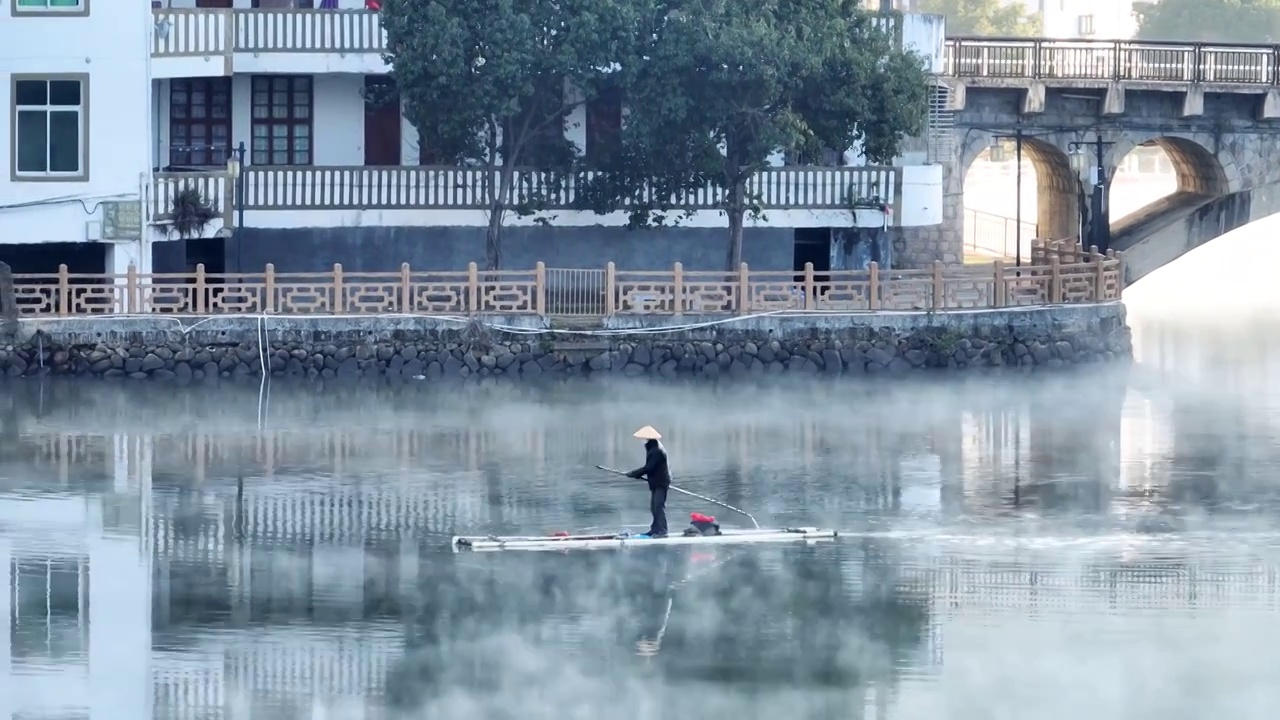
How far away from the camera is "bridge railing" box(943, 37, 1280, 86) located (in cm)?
5319

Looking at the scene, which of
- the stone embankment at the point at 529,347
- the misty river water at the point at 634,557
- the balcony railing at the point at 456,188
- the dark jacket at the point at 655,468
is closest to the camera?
the misty river water at the point at 634,557

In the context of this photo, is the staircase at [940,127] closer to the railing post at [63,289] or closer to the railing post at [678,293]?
the railing post at [678,293]

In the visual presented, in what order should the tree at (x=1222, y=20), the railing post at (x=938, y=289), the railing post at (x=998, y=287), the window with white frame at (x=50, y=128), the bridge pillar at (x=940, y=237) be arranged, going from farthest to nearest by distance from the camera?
the tree at (x=1222, y=20) → the bridge pillar at (x=940, y=237) → the railing post at (x=998, y=287) → the railing post at (x=938, y=289) → the window with white frame at (x=50, y=128)

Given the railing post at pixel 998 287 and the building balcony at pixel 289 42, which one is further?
the railing post at pixel 998 287

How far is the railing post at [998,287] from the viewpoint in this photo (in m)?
45.5

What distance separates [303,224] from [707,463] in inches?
499

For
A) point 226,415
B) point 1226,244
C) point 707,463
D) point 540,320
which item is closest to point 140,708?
point 707,463

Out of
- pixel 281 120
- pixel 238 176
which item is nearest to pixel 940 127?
pixel 281 120

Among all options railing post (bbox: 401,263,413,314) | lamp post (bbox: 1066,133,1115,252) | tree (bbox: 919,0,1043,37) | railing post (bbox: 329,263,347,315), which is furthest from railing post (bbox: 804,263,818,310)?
tree (bbox: 919,0,1043,37)

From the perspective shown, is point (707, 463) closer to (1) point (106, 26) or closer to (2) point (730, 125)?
(2) point (730, 125)

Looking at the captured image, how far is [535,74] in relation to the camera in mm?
44938

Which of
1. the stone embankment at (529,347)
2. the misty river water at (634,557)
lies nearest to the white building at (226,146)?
the stone embankment at (529,347)

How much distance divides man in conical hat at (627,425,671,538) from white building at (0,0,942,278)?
16.6 metres

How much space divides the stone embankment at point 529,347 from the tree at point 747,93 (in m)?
2.62
